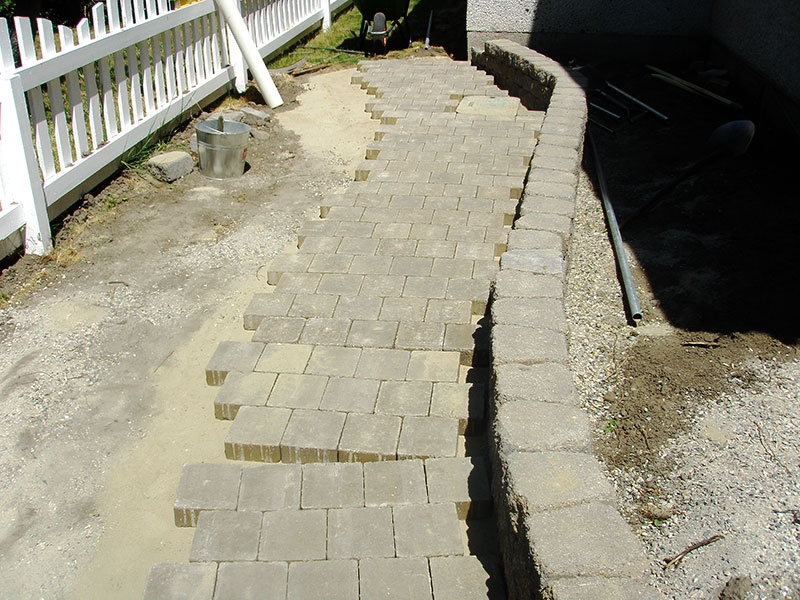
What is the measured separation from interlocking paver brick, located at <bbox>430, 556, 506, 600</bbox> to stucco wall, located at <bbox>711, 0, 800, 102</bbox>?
6.46 meters

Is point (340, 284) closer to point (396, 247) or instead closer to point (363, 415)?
point (396, 247)

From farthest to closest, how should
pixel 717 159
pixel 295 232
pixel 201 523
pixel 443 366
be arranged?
pixel 717 159 < pixel 295 232 < pixel 443 366 < pixel 201 523

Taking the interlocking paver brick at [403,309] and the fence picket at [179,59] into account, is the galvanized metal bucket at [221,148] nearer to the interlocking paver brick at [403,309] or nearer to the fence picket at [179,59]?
the fence picket at [179,59]

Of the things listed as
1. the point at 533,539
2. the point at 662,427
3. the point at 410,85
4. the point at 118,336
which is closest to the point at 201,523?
the point at 533,539

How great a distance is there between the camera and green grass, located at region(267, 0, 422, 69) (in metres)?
10.5

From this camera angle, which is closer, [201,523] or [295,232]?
[201,523]

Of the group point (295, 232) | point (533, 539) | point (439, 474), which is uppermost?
point (533, 539)

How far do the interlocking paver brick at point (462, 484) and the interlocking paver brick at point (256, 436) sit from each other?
70cm

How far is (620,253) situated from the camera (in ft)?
18.3

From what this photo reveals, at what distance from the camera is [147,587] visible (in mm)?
2617

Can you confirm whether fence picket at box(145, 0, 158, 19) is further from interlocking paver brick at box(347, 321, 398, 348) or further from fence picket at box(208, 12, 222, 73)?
interlocking paver brick at box(347, 321, 398, 348)

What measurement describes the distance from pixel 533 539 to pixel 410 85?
7.51 meters

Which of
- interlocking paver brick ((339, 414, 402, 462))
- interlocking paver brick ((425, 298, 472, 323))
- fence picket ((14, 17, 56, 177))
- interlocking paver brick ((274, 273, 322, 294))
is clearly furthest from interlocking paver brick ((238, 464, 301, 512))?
fence picket ((14, 17, 56, 177))

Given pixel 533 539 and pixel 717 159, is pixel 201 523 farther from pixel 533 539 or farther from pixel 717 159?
pixel 717 159
